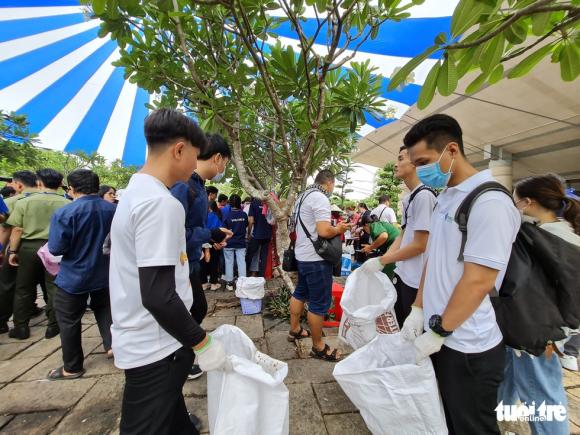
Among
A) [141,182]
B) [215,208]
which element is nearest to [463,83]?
[215,208]

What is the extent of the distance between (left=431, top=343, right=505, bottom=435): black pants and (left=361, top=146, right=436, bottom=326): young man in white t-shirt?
724 millimetres

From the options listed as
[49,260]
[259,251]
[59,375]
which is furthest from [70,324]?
[259,251]

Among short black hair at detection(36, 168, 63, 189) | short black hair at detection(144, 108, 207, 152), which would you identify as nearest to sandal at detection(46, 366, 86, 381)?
short black hair at detection(36, 168, 63, 189)

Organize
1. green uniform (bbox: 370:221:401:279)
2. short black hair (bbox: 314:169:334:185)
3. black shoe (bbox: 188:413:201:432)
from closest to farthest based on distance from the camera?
black shoe (bbox: 188:413:201:432) → short black hair (bbox: 314:169:334:185) → green uniform (bbox: 370:221:401:279)

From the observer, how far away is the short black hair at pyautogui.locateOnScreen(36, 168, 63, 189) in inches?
108

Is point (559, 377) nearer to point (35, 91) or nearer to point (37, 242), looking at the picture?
point (37, 242)

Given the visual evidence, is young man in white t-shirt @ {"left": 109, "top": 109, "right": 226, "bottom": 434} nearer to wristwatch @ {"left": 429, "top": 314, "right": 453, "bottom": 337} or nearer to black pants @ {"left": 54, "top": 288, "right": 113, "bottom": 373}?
wristwatch @ {"left": 429, "top": 314, "right": 453, "bottom": 337}

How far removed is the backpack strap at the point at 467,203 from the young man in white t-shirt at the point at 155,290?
1096mm

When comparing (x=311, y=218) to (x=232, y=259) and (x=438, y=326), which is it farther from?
(x=232, y=259)

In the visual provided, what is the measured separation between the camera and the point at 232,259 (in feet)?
14.9

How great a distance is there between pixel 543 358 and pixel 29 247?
14.6 feet

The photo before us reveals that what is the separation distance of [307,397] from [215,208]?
Answer: 3.68m

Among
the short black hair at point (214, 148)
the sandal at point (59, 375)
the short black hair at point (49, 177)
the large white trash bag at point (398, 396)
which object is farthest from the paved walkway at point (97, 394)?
the short black hair at point (214, 148)

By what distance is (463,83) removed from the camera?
5.73 m
